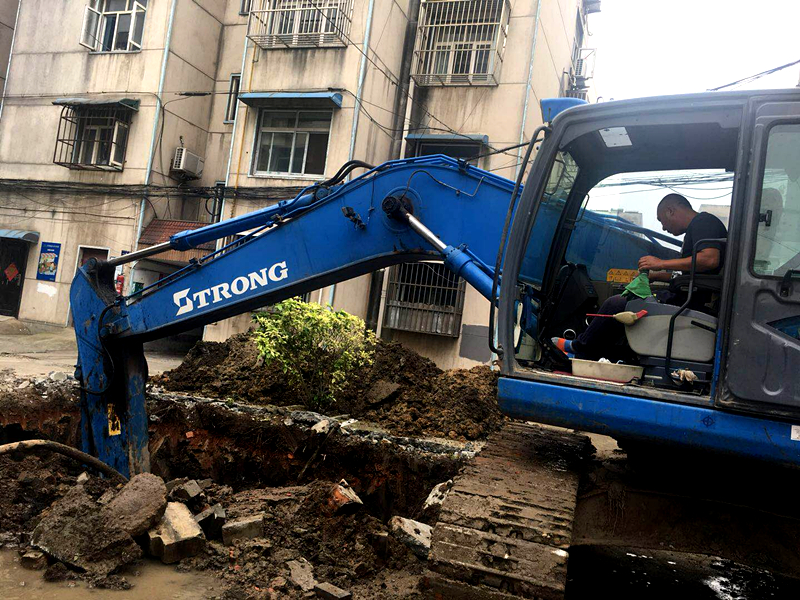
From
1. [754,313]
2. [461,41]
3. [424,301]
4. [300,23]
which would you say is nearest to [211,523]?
[754,313]

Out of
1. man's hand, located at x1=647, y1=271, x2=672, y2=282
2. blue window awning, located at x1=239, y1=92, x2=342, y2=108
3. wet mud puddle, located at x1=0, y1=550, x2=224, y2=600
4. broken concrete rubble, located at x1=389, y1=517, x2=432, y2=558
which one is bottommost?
wet mud puddle, located at x1=0, y1=550, x2=224, y2=600

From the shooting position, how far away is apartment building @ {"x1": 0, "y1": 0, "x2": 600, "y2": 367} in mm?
13492

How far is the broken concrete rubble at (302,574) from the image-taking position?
3.92 metres

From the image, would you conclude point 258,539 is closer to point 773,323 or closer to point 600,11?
point 773,323

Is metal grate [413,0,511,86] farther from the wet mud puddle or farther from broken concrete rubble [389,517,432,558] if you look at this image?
the wet mud puddle

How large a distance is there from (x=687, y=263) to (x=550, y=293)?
0.89 metres

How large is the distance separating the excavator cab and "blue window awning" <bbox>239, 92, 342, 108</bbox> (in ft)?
34.0

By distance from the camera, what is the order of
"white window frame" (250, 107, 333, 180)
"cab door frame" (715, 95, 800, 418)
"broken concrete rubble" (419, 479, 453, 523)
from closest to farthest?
"cab door frame" (715, 95, 800, 418) → "broken concrete rubble" (419, 479, 453, 523) → "white window frame" (250, 107, 333, 180)

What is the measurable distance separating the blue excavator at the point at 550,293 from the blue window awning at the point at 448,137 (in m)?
8.82

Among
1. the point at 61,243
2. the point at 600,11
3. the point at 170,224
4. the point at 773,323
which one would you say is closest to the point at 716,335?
the point at 773,323

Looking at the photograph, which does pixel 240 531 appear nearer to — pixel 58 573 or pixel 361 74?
pixel 58 573

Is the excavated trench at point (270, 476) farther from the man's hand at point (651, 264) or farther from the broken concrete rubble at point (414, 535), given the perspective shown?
the man's hand at point (651, 264)

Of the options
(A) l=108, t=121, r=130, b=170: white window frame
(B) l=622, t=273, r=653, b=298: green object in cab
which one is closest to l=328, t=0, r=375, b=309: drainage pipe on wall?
(A) l=108, t=121, r=130, b=170: white window frame

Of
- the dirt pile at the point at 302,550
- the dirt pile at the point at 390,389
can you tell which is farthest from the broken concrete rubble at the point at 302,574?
the dirt pile at the point at 390,389
